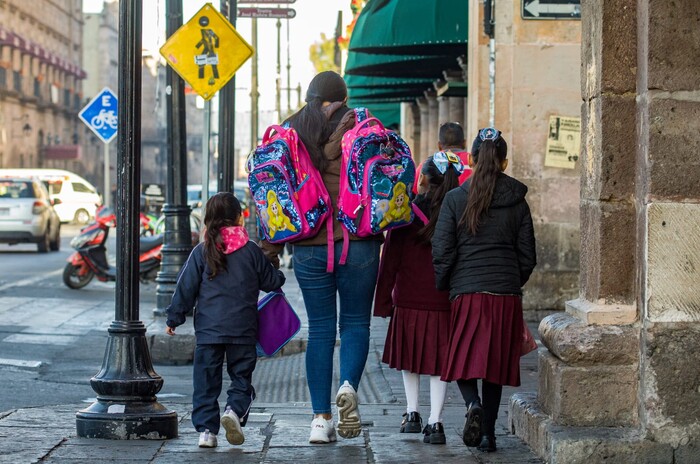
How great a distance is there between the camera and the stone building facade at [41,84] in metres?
72.9

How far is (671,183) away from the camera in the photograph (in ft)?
19.6

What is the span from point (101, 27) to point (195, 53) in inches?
3697

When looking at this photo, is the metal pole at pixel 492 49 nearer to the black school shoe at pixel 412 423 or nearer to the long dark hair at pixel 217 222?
the black school shoe at pixel 412 423

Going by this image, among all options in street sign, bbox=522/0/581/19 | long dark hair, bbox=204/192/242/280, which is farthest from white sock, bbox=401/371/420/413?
street sign, bbox=522/0/581/19

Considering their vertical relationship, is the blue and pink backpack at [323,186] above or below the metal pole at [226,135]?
below

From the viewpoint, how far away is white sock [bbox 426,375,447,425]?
6891 millimetres

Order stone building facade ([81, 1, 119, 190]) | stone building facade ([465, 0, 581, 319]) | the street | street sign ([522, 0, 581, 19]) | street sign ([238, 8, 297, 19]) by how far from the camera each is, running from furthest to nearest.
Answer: stone building facade ([81, 1, 119, 190])
street sign ([238, 8, 297, 19])
stone building facade ([465, 0, 581, 319])
street sign ([522, 0, 581, 19])
the street

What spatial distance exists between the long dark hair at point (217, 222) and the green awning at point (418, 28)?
28.5ft

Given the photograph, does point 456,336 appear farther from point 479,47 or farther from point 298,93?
point 298,93

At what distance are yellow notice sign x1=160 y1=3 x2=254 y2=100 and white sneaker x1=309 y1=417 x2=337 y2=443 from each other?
259 inches

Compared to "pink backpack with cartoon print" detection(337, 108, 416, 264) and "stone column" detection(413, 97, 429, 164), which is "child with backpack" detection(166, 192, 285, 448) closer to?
"pink backpack with cartoon print" detection(337, 108, 416, 264)

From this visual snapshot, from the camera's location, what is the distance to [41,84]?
3209 inches

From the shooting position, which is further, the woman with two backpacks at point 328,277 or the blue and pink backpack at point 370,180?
the woman with two backpacks at point 328,277

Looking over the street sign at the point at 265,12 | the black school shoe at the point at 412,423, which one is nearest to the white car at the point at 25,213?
the street sign at the point at 265,12
